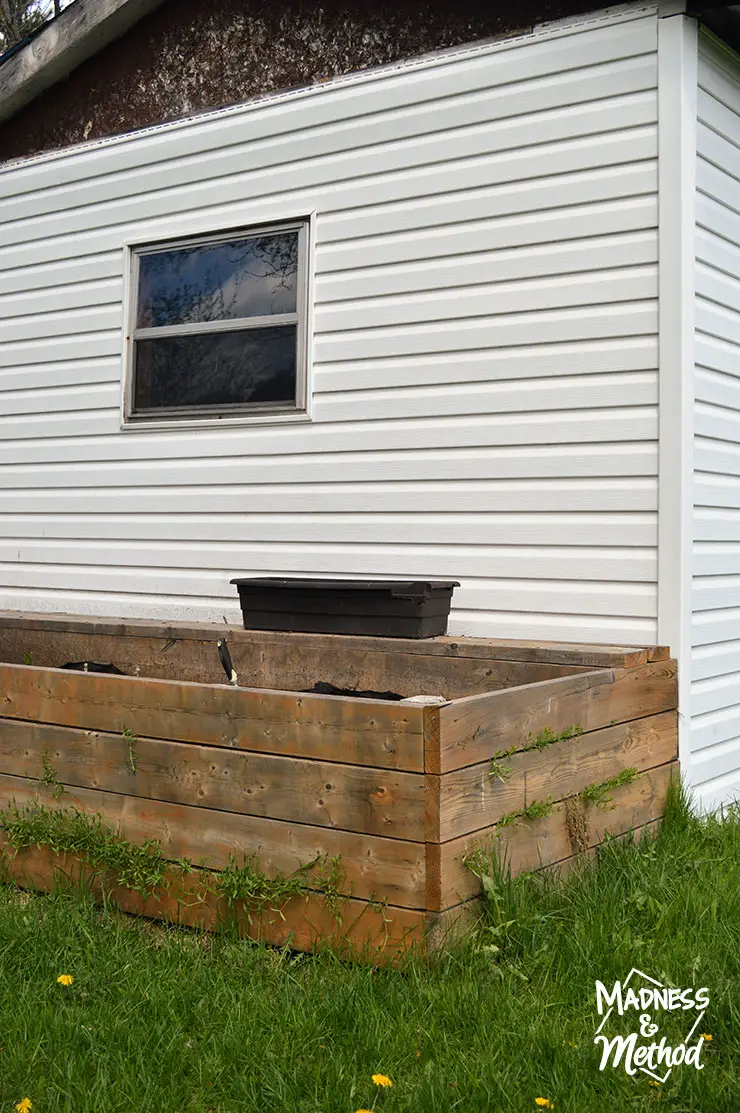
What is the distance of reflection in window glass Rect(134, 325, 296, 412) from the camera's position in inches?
219

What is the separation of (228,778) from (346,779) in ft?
1.36

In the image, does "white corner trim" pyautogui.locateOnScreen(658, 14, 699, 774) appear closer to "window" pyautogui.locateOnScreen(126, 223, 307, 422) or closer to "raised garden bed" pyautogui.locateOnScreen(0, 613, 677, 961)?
"raised garden bed" pyautogui.locateOnScreen(0, 613, 677, 961)

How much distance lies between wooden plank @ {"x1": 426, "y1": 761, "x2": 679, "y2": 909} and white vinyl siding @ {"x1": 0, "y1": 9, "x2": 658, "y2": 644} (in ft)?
2.14

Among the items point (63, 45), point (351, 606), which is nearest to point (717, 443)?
point (351, 606)

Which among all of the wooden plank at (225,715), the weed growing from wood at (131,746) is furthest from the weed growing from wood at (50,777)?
the weed growing from wood at (131,746)

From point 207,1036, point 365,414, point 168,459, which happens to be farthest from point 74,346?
point 207,1036

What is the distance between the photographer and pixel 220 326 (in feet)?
19.0

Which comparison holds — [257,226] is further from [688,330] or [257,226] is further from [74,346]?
[688,330]

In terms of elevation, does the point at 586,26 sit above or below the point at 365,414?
above

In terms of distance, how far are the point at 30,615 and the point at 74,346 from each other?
5.01 feet

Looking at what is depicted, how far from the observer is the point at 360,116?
5324 mm

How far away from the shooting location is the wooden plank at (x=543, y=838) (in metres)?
2.96

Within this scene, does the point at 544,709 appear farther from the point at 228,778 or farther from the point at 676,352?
the point at 676,352

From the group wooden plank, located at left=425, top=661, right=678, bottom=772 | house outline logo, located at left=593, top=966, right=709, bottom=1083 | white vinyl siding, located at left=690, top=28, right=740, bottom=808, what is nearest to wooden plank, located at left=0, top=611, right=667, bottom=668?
wooden plank, located at left=425, top=661, right=678, bottom=772
